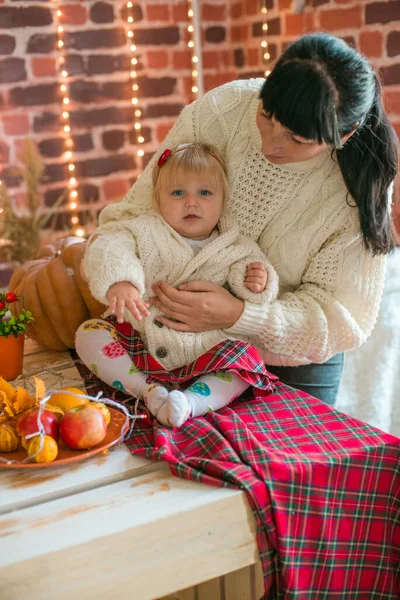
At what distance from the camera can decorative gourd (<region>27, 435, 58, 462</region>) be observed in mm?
1181

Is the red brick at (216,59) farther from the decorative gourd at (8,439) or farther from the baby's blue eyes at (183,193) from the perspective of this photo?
the decorative gourd at (8,439)

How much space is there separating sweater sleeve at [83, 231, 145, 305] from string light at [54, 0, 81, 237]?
189 cm

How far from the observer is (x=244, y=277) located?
1.52 m

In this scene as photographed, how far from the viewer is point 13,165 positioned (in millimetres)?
3158

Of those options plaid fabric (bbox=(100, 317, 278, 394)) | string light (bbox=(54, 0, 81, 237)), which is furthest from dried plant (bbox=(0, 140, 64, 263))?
plaid fabric (bbox=(100, 317, 278, 394))

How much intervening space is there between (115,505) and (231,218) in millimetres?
737

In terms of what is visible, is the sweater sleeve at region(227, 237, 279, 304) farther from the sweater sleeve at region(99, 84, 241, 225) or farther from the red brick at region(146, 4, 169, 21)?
the red brick at region(146, 4, 169, 21)

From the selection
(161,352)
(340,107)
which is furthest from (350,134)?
(161,352)

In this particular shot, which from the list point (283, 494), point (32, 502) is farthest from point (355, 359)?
point (32, 502)

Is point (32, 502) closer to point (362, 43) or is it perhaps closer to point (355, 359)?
point (355, 359)

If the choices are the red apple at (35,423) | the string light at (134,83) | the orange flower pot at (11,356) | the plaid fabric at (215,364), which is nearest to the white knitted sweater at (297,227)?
the plaid fabric at (215,364)

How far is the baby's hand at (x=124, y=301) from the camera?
51.9 inches

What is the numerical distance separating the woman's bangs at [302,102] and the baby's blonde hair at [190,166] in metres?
0.27

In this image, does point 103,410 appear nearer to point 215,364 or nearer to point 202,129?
point 215,364
